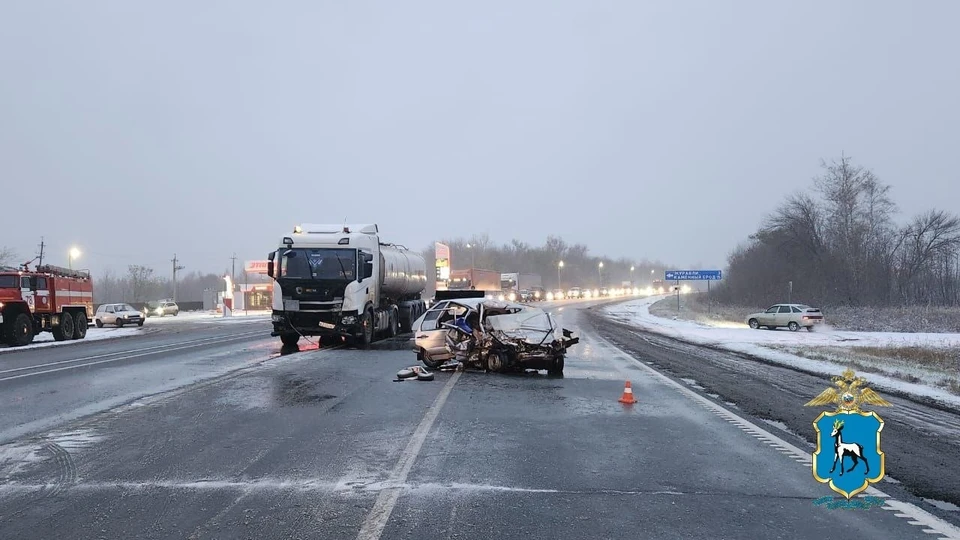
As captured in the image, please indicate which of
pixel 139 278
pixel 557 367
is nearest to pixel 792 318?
pixel 557 367

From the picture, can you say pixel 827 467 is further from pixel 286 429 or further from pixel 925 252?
pixel 925 252

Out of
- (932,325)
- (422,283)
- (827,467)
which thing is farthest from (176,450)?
(932,325)

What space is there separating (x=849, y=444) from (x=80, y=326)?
3272 cm

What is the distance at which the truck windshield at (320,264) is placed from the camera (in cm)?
2077

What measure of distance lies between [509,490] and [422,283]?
26502 mm

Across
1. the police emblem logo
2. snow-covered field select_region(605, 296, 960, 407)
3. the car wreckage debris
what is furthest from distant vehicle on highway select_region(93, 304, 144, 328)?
the police emblem logo

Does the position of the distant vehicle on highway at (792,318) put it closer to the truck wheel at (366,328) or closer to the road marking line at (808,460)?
the truck wheel at (366,328)

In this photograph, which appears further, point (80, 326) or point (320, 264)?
point (80, 326)

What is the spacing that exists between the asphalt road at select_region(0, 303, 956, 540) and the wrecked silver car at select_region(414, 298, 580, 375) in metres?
3.15

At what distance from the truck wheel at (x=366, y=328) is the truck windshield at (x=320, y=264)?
1.48 meters

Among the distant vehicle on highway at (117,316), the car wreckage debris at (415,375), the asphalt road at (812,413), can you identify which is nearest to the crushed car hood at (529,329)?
the car wreckage debris at (415,375)

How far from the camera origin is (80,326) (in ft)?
99.3

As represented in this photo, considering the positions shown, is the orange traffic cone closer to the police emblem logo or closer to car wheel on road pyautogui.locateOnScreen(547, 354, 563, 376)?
car wheel on road pyautogui.locateOnScreen(547, 354, 563, 376)

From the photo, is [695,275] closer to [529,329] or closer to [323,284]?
[323,284]
